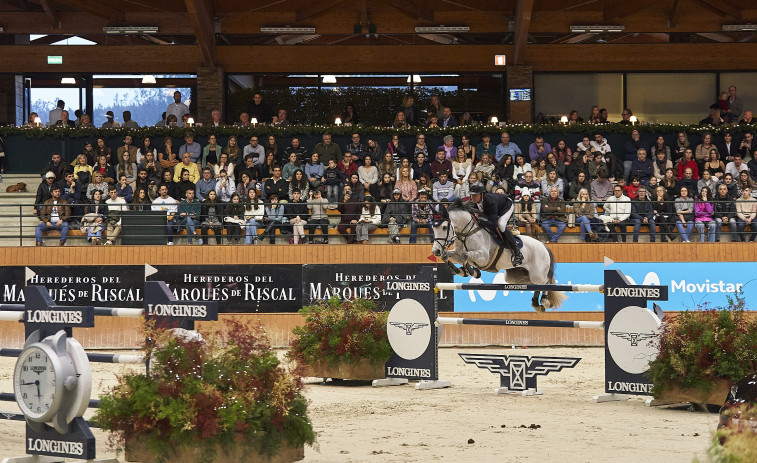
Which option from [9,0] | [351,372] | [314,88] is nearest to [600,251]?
[351,372]

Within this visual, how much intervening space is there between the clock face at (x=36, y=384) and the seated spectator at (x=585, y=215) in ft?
42.1

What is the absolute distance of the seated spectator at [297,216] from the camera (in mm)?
18094

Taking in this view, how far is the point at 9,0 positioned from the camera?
79.4ft

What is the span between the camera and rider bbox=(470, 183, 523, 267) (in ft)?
33.8

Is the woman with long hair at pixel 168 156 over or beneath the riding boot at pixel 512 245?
over

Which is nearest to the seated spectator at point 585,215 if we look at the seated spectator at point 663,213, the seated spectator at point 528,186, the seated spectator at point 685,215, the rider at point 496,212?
the seated spectator at point 528,186

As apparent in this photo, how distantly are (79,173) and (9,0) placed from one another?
6.95 m

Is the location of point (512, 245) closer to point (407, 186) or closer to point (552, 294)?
point (552, 294)

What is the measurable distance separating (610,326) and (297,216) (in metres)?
8.42

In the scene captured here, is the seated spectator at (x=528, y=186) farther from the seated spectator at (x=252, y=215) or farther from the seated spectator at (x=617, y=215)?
the seated spectator at (x=252, y=215)

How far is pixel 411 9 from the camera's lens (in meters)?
24.2

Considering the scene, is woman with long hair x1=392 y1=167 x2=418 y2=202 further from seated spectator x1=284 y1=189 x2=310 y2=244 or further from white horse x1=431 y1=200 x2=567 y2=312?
white horse x1=431 y1=200 x2=567 y2=312

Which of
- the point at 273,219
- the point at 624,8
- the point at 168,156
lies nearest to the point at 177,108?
the point at 168,156

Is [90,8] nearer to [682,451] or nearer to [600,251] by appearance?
[600,251]
